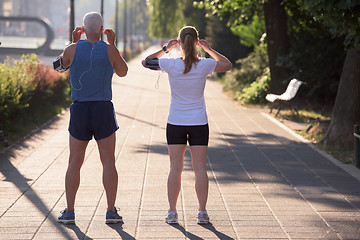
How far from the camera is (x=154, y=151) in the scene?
10383mm

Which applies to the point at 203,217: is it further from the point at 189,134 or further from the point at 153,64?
the point at 153,64

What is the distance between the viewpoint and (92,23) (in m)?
5.58

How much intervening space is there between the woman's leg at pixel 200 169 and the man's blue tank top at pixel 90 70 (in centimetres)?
95

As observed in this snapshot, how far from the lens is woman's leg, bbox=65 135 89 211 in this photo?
5781 millimetres

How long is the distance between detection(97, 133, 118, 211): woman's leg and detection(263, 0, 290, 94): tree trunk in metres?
13.8

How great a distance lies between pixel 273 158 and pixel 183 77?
449cm

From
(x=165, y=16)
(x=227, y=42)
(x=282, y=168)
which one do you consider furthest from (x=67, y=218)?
(x=165, y=16)

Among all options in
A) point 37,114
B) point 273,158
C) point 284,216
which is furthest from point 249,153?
point 37,114

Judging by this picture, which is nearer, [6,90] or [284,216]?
[284,216]

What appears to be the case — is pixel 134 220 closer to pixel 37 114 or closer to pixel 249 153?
pixel 249 153

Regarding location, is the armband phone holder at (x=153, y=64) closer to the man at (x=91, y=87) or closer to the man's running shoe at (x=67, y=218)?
the man at (x=91, y=87)

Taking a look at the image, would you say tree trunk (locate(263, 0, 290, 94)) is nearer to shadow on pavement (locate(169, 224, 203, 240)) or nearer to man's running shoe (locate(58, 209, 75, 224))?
shadow on pavement (locate(169, 224, 203, 240))

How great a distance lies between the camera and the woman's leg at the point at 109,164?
19.0ft

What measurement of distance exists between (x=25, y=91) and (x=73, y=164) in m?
7.26
